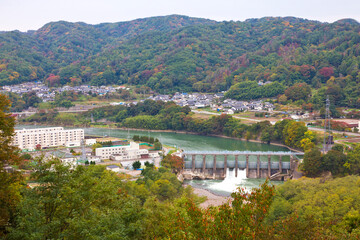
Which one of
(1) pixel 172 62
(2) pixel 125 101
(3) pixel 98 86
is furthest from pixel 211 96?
(3) pixel 98 86

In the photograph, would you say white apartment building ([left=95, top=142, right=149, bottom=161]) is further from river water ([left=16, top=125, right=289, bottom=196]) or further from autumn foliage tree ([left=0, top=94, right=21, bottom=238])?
autumn foliage tree ([left=0, top=94, right=21, bottom=238])

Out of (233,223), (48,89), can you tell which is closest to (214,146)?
(233,223)

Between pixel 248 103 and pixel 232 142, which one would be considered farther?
pixel 248 103

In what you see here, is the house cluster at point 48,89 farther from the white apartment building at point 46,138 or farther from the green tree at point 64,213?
the green tree at point 64,213

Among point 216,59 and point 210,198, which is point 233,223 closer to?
point 210,198

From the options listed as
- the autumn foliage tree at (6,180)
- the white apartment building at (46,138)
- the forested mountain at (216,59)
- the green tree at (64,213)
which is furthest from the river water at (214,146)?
the forested mountain at (216,59)

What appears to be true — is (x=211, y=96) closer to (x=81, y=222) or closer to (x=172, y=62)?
(x=172, y=62)

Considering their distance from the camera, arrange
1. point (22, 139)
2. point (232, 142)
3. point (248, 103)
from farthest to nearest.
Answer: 1. point (248, 103)
2. point (232, 142)
3. point (22, 139)

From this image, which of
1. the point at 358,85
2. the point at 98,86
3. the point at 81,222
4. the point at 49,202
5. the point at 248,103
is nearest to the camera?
the point at 81,222
